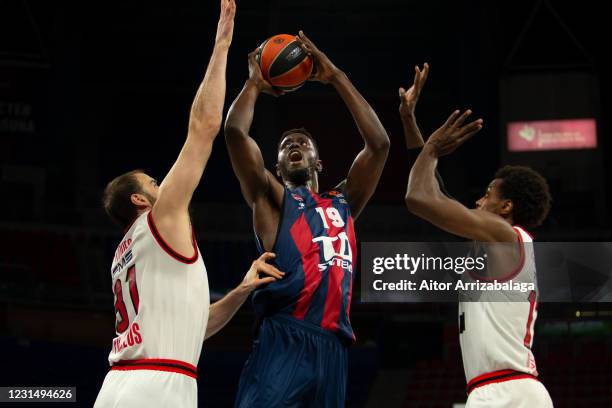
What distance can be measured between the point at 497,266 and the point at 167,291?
1.82 m

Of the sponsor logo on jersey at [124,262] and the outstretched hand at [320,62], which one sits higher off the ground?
the outstretched hand at [320,62]

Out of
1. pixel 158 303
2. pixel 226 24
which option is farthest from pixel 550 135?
pixel 158 303

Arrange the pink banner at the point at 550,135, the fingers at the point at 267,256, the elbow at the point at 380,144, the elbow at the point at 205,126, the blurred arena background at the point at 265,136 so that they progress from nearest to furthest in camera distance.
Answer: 1. the elbow at the point at 205,126
2. the fingers at the point at 267,256
3. the elbow at the point at 380,144
4. the blurred arena background at the point at 265,136
5. the pink banner at the point at 550,135

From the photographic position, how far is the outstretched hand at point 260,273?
4.31 metres

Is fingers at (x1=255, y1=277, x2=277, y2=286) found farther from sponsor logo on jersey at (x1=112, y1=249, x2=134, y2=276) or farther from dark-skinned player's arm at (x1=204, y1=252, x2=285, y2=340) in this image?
sponsor logo on jersey at (x1=112, y1=249, x2=134, y2=276)

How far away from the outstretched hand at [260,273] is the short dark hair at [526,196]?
1380 millimetres

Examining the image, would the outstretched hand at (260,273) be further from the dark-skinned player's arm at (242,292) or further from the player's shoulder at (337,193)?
the player's shoulder at (337,193)

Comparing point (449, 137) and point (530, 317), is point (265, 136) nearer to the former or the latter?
point (449, 137)

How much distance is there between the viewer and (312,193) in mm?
5066

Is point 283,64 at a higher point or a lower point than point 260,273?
higher

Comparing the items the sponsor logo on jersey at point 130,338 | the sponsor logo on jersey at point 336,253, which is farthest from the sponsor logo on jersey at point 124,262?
the sponsor logo on jersey at point 336,253

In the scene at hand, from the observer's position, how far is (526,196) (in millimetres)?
4547

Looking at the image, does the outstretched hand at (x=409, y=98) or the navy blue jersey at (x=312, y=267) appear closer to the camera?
the navy blue jersey at (x=312, y=267)

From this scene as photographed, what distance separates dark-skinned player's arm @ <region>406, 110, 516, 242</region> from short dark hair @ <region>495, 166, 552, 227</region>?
0.67 ft
